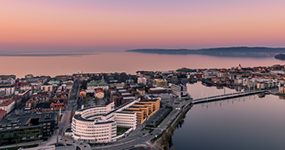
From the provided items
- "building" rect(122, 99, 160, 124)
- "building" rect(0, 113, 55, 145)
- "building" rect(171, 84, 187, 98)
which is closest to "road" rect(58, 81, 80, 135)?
"building" rect(0, 113, 55, 145)

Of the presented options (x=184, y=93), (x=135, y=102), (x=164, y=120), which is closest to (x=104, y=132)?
(x=164, y=120)

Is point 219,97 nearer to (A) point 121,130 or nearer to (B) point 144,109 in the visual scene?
(B) point 144,109

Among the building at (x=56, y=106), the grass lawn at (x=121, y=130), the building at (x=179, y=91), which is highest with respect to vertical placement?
the building at (x=179, y=91)

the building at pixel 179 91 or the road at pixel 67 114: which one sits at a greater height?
the building at pixel 179 91

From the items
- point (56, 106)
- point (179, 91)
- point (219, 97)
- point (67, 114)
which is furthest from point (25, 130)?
point (219, 97)

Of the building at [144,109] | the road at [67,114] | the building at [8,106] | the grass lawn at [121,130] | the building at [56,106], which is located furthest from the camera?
the building at [56,106]

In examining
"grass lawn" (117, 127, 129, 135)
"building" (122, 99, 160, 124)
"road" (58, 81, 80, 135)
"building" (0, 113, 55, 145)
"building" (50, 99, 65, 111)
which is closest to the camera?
"building" (0, 113, 55, 145)

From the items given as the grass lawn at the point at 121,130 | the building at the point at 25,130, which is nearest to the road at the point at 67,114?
the building at the point at 25,130

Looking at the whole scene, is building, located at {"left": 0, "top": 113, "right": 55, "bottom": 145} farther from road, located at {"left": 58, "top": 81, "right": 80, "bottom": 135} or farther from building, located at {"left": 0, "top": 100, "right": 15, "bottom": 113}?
Result: building, located at {"left": 0, "top": 100, "right": 15, "bottom": 113}

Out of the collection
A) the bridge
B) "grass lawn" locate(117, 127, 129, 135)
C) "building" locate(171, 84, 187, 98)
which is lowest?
"grass lawn" locate(117, 127, 129, 135)

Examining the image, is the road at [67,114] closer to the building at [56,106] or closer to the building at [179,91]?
the building at [56,106]

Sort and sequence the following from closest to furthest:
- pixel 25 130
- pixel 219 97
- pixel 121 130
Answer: pixel 25 130 < pixel 121 130 < pixel 219 97

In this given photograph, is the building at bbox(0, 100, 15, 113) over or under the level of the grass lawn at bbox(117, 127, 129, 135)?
over

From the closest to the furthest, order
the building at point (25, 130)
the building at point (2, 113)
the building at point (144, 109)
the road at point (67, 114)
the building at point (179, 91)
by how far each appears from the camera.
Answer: the building at point (25, 130) → the road at point (67, 114) → the building at point (144, 109) → the building at point (2, 113) → the building at point (179, 91)
